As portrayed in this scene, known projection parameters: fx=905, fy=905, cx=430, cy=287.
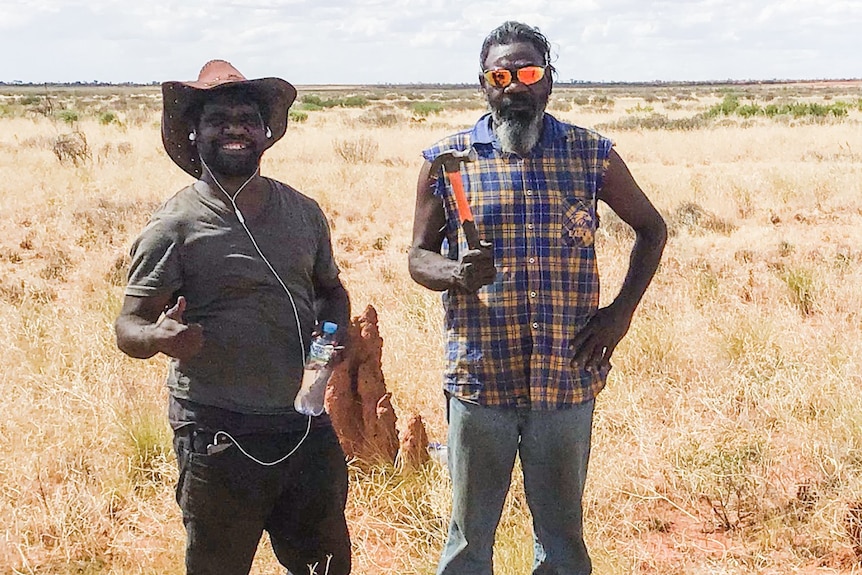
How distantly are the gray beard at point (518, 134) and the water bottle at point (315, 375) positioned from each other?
0.74 meters

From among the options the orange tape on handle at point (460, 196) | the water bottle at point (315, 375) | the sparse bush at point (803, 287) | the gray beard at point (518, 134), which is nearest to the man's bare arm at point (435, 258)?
the orange tape on handle at point (460, 196)

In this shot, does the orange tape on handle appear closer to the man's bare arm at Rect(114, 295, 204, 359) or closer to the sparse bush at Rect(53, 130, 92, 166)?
the man's bare arm at Rect(114, 295, 204, 359)

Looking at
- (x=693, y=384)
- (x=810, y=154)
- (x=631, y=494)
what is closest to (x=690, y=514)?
(x=631, y=494)

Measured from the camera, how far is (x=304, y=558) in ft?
8.54

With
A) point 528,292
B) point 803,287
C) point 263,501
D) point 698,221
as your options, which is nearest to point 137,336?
point 263,501

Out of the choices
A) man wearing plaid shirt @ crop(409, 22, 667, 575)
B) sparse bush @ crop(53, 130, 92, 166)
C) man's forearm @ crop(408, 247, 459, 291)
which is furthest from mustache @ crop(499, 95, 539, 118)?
sparse bush @ crop(53, 130, 92, 166)

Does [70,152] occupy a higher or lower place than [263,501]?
lower

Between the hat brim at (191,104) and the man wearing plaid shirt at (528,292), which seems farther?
the man wearing plaid shirt at (528,292)

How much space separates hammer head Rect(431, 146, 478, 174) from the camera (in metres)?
2.42

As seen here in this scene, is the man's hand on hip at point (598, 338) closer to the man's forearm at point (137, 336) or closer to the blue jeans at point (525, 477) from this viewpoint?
the blue jeans at point (525, 477)

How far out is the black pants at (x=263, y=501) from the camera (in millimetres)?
2424

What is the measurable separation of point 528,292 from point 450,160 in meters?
0.43

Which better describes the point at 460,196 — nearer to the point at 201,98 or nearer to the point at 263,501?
the point at 201,98

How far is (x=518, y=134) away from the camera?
8.36 feet
